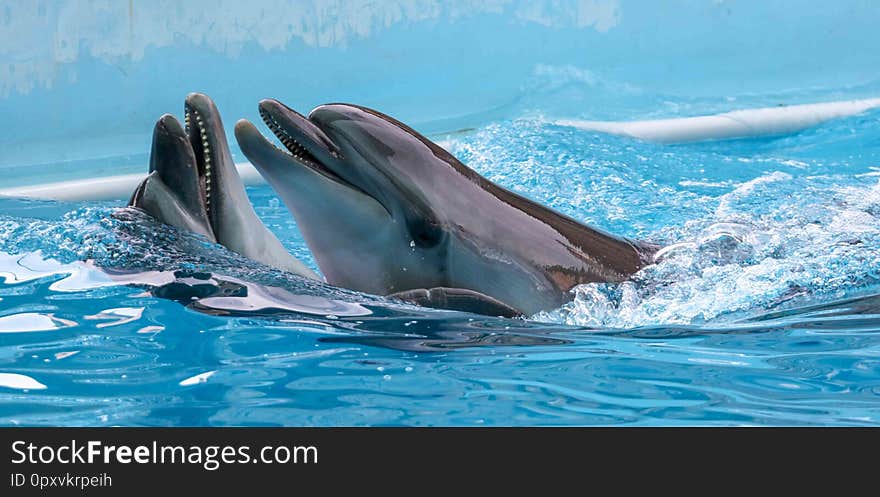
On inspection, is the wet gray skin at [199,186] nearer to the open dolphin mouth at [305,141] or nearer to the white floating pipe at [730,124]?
the open dolphin mouth at [305,141]

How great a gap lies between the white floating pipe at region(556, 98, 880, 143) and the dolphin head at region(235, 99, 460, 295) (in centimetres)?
577

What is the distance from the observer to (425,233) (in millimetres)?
3953

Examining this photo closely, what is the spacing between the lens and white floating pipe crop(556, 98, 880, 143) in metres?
9.79

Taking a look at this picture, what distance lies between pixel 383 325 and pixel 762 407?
1.21m

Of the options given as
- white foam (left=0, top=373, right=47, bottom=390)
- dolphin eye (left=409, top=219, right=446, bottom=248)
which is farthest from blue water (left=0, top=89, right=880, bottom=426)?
dolphin eye (left=409, top=219, right=446, bottom=248)

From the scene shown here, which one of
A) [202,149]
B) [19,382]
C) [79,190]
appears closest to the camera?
[19,382]

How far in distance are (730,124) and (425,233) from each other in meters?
6.78

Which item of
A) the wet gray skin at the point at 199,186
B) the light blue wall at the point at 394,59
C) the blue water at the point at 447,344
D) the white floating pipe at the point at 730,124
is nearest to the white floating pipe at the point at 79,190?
the light blue wall at the point at 394,59

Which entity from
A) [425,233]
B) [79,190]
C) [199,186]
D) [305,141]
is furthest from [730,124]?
[199,186]

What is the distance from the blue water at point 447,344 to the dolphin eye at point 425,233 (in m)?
0.29

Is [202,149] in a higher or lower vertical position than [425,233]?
higher

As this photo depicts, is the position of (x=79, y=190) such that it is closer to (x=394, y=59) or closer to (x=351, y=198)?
(x=394, y=59)

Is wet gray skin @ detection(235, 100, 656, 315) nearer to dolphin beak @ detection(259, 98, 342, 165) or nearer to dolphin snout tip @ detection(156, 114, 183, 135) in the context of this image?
dolphin beak @ detection(259, 98, 342, 165)
